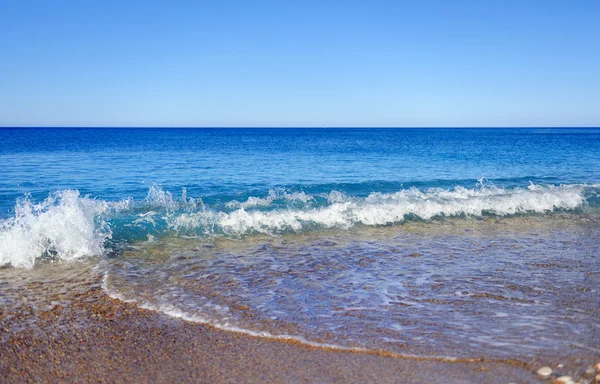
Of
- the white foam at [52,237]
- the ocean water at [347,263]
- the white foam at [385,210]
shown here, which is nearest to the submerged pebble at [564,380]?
the ocean water at [347,263]

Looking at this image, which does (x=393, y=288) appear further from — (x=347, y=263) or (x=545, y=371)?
(x=545, y=371)

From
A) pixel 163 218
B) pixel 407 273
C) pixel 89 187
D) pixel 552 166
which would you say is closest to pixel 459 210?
pixel 407 273

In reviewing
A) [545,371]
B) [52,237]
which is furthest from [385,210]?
[545,371]

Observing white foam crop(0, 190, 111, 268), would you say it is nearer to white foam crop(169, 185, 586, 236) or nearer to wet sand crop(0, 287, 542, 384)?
white foam crop(169, 185, 586, 236)

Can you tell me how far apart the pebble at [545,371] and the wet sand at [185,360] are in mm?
84

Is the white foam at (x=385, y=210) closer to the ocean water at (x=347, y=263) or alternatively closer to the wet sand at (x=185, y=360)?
the ocean water at (x=347, y=263)

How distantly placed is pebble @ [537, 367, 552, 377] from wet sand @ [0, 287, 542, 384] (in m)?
0.08

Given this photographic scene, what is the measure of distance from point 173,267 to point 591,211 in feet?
42.7

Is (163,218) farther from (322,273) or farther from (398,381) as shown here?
(398,381)

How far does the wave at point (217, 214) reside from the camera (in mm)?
9133

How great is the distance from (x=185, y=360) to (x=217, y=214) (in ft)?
25.8

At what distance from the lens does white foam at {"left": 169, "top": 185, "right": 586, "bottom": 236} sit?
1162 cm

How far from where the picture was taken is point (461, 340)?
5.06 metres

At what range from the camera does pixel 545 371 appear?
435 centimetres
